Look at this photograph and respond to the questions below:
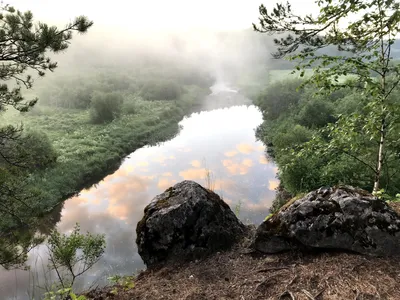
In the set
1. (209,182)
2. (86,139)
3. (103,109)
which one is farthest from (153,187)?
(103,109)

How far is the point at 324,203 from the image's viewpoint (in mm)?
6719

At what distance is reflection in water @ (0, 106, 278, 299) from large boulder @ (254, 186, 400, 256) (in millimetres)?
15761

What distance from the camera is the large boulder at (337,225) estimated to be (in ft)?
19.6

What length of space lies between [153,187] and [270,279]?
30.8 metres

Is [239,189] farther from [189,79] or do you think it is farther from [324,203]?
[189,79]

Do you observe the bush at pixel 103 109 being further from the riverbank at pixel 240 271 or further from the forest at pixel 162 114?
the riverbank at pixel 240 271

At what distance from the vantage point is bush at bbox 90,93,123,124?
63.2 metres

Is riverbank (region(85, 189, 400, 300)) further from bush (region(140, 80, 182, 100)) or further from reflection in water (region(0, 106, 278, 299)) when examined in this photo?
bush (region(140, 80, 182, 100))

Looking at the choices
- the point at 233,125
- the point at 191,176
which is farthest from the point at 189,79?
the point at 191,176

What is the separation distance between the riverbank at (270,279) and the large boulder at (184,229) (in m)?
0.43

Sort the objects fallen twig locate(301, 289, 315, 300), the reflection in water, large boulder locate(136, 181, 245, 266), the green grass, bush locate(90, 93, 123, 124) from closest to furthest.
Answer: fallen twig locate(301, 289, 315, 300), large boulder locate(136, 181, 245, 266), the reflection in water, the green grass, bush locate(90, 93, 123, 124)

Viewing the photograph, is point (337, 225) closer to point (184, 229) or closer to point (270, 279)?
point (270, 279)

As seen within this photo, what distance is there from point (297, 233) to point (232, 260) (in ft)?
6.24

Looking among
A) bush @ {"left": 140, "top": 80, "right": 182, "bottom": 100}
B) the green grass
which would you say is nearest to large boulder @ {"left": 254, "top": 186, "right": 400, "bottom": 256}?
the green grass
